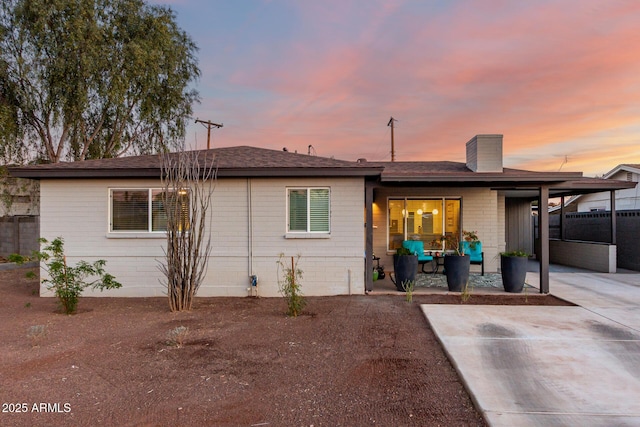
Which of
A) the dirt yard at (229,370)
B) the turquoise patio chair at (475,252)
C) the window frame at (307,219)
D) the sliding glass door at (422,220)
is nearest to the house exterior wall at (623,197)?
the turquoise patio chair at (475,252)

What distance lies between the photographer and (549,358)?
4281 millimetres

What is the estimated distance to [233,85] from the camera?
14102 millimetres

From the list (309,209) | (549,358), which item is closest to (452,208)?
(309,209)

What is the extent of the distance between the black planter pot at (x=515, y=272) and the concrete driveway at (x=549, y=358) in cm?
95

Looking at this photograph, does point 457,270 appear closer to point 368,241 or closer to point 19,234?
point 368,241

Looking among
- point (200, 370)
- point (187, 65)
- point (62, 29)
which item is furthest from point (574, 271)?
point (62, 29)

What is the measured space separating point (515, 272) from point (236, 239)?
6067 millimetres

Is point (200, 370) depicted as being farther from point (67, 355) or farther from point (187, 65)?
point (187, 65)

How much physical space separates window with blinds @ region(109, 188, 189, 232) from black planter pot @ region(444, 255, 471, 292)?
6.31m

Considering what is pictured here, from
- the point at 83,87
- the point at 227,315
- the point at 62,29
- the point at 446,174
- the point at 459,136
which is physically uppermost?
the point at 62,29

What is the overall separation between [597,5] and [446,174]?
5.93 m

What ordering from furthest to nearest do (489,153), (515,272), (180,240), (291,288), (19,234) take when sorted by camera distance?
1. (19,234)
2. (489,153)
3. (515,272)
4. (180,240)
5. (291,288)

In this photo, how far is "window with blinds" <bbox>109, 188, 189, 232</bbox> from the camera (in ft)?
26.4

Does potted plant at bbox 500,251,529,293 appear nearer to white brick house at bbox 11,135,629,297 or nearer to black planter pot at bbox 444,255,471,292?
white brick house at bbox 11,135,629,297
